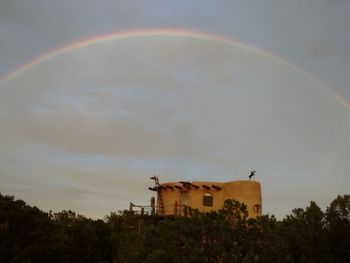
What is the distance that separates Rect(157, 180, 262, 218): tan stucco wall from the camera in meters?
51.3

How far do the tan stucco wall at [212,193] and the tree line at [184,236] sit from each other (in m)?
4.79

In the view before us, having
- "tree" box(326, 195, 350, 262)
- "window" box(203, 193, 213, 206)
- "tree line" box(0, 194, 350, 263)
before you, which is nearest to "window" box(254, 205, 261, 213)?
"window" box(203, 193, 213, 206)

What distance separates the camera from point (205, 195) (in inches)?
2109

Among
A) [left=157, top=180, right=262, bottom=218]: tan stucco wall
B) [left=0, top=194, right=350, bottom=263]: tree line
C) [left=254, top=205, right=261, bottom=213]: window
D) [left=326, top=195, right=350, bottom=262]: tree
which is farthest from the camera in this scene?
[left=157, top=180, right=262, bottom=218]: tan stucco wall

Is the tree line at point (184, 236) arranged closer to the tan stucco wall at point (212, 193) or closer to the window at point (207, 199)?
the tan stucco wall at point (212, 193)

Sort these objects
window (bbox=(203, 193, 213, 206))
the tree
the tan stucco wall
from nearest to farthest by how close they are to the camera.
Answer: the tree → the tan stucco wall → window (bbox=(203, 193, 213, 206))

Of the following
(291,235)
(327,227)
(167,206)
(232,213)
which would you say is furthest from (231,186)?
(232,213)

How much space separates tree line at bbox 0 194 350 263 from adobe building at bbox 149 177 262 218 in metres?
4.73

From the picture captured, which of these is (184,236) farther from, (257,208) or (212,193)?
(212,193)

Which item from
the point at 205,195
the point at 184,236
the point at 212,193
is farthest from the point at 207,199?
the point at 184,236

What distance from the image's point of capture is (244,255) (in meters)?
20.4

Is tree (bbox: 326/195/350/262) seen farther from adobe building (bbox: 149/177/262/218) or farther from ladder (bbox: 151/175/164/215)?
ladder (bbox: 151/175/164/215)

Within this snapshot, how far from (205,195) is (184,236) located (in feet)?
105

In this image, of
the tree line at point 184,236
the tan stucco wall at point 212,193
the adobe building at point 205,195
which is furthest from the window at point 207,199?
the tree line at point 184,236
